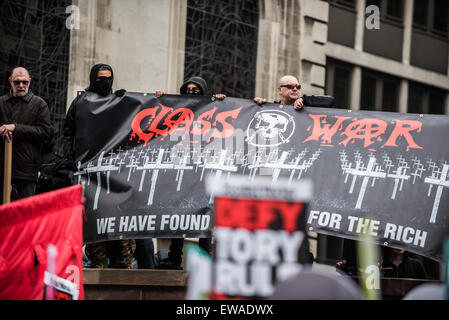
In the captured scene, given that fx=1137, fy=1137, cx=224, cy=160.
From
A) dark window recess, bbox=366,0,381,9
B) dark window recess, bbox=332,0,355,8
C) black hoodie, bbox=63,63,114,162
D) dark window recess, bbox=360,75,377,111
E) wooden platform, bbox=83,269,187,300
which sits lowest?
wooden platform, bbox=83,269,187,300

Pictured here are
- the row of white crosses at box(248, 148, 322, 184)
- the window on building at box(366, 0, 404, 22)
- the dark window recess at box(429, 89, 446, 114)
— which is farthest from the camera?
the dark window recess at box(429, 89, 446, 114)

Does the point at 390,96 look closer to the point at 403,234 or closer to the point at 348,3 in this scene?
the point at 348,3

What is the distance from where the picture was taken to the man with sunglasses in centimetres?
A: 1085

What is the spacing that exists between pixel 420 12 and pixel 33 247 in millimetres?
19037

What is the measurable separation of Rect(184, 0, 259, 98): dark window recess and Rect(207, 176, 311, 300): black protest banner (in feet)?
43.1

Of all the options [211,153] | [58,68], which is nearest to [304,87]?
[58,68]

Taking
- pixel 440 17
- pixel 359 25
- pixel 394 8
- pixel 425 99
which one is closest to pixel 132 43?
pixel 359 25

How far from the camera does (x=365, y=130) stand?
10.8m

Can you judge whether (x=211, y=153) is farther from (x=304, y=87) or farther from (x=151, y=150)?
(x=304, y=87)

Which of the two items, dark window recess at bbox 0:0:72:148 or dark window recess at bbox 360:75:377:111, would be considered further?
dark window recess at bbox 360:75:377:111

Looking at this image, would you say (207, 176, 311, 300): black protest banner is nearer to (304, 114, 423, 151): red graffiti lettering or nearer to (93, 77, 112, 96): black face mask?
(304, 114, 423, 151): red graffiti lettering


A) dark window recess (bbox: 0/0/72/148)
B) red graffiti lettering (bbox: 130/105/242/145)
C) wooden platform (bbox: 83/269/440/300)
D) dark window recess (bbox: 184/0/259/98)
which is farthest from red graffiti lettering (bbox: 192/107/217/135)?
dark window recess (bbox: 184/0/259/98)

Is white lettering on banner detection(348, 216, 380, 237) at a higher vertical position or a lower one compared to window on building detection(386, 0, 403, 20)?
lower

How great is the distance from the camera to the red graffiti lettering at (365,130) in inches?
424
